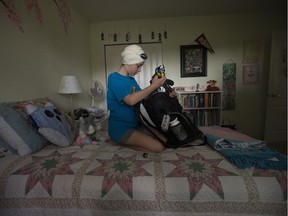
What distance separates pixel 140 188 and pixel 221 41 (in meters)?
2.94

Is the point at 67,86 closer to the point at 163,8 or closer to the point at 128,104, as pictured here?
the point at 128,104

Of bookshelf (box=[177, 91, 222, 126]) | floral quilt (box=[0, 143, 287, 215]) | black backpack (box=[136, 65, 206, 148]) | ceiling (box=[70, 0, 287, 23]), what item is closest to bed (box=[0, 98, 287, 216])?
floral quilt (box=[0, 143, 287, 215])

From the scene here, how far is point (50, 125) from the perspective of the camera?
1.27 meters

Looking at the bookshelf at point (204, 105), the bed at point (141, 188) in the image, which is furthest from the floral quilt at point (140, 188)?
the bookshelf at point (204, 105)

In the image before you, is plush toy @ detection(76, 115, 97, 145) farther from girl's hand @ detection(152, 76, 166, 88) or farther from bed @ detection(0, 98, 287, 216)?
girl's hand @ detection(152, 76, 166, 88)

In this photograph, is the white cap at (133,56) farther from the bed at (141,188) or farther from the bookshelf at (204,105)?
the bookshelf at (204,105)

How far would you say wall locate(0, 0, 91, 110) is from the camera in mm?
1452

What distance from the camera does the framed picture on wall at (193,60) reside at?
10.1 ft

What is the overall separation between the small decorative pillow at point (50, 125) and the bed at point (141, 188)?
0.24 metres

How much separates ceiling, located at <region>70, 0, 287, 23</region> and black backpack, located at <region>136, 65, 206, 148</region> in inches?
69.4

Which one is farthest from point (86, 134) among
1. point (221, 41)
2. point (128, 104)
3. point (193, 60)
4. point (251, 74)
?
point (251, 74)

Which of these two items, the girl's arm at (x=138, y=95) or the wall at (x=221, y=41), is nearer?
the girl's arm at (x=138, y=95)

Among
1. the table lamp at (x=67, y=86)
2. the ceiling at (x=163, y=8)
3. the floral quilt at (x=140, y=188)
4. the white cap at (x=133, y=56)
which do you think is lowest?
the floral quilt at (x=140, y=188)

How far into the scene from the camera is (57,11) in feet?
7.18
